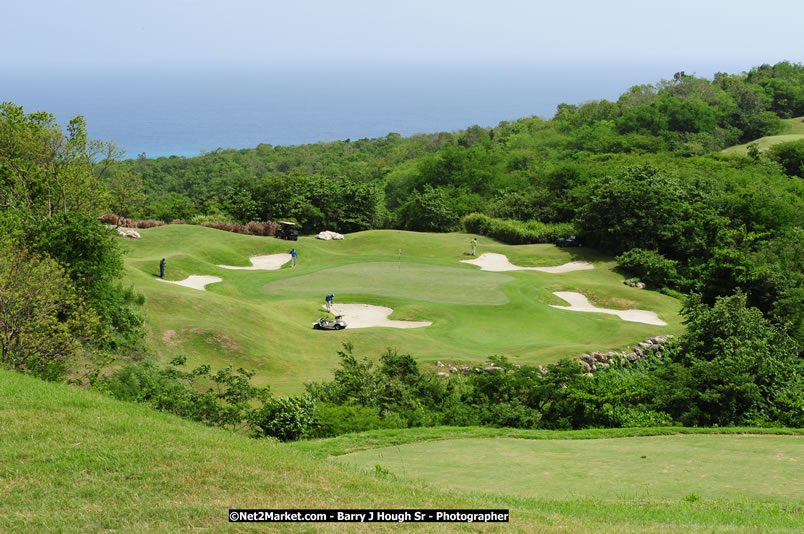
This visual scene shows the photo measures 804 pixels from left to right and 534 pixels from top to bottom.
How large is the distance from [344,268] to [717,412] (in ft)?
91.8

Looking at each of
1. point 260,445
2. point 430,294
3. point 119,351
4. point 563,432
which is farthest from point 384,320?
point 260,445

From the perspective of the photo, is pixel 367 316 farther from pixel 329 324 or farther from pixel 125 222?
pixel 125 222

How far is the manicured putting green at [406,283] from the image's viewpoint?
3850 centimetres

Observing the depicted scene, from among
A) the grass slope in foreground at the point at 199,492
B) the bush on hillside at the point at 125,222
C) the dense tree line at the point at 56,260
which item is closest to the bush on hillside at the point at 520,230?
the bush on hillside at the point at 125,222

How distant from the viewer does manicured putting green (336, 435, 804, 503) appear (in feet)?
42.0

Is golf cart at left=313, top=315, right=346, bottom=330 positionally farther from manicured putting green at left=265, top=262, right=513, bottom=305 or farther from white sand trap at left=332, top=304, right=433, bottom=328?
manicured putting green at left=265, top=262, right=513, bottom=305

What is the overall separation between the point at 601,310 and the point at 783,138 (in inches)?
3167

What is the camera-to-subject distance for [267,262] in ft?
161

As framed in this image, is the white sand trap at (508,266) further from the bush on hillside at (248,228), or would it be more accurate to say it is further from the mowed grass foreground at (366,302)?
the bush on hillside at (248,228)

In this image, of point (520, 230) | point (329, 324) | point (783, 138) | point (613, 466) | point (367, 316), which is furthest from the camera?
point (783, 138)

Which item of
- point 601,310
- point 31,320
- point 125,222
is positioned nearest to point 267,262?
point 125,222

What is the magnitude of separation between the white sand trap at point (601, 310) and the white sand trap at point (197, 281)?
19542 mm

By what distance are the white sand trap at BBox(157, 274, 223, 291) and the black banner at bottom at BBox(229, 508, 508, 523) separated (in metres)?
32.0

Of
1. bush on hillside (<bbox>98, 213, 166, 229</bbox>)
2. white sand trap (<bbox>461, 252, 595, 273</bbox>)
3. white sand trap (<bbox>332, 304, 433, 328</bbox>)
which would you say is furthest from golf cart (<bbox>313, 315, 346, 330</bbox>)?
bush on hillside (<bbox>98, 213, 166, 229</bbox>)
